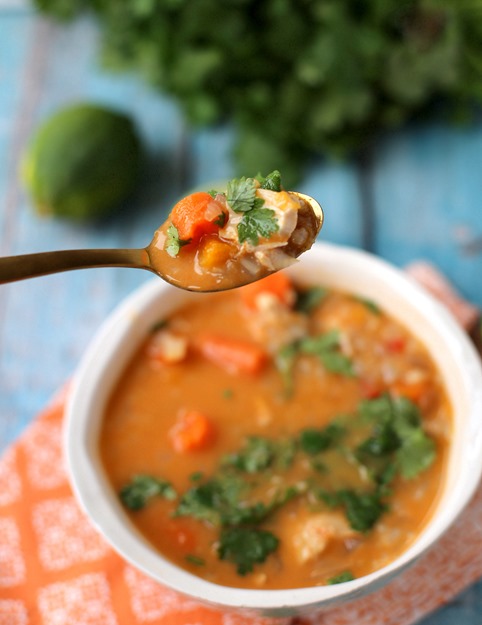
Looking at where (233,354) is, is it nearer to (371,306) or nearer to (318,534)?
(371,306)

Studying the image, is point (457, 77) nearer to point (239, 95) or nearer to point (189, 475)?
point (239, 95)

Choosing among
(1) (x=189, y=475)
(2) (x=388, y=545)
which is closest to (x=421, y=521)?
(2) (x=388, y=545)

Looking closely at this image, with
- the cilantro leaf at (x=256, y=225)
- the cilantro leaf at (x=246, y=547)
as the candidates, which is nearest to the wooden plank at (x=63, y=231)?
the cilantro leaf at (x=246, y=547)

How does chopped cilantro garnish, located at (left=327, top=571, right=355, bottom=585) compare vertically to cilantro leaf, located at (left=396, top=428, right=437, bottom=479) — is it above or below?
below

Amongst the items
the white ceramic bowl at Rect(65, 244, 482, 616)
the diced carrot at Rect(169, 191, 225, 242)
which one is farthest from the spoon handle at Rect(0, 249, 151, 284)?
the white ceramic bowl at Rect(65, 244, 482, 616)

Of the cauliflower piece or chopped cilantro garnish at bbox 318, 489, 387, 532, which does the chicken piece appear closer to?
chopped cilantro garnish at bbox 318, 489, 387, 532

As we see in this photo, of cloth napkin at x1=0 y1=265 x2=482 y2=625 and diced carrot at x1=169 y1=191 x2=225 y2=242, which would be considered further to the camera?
cloth napkin at x1=0 y1=265 x2=482 y2=625
